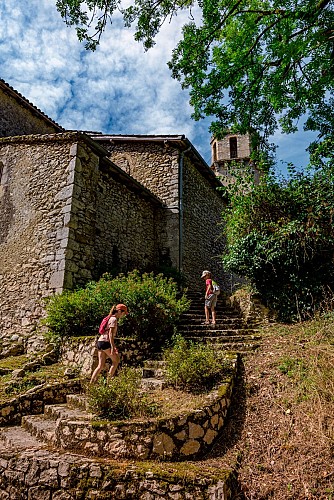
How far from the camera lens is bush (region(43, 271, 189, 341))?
305 inches

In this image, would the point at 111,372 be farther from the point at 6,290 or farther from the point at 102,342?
the point at 6,290

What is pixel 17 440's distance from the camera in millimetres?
4699

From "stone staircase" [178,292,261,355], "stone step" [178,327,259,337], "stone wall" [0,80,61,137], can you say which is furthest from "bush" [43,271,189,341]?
"stone wall" [0,80,61,137]

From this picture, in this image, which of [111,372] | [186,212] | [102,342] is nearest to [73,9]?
[102,342]

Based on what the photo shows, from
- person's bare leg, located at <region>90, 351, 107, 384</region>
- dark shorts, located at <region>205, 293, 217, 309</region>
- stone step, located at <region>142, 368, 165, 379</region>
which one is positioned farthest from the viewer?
dark shorts, located at <region>205, 293, 217, 309</region>

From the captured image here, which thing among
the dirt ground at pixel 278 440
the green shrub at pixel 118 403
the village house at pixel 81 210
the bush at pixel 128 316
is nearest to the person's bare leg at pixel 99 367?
the green shrub at pixel 118 403

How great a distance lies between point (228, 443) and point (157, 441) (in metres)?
1.00

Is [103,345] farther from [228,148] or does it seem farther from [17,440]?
[228,148]

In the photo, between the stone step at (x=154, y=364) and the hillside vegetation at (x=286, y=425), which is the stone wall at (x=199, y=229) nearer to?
the stone step at (x=154, y=364)

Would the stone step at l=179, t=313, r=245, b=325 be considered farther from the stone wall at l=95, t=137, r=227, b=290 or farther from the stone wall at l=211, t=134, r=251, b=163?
the stone wall at l=211, t=134, r=251, b=163

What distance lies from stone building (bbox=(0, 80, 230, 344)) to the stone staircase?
2763 mm

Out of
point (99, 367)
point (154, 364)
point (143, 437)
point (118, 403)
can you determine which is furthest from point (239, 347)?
point (143, 437)

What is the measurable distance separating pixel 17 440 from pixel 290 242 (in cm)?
663

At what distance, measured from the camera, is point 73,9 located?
20.7 ft
